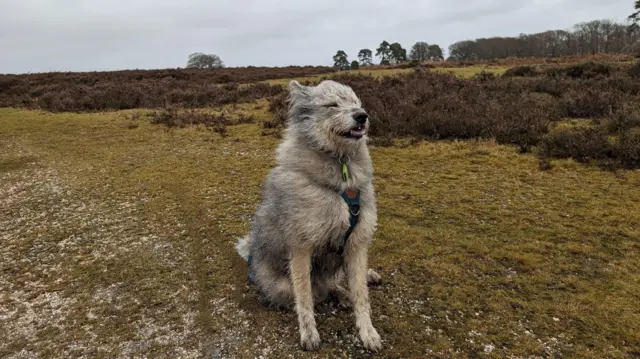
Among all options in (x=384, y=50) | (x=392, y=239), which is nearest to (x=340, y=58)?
(x=384, y=50)

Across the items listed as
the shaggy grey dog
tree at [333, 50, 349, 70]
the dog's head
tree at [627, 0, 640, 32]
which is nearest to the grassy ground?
the shaggy grey dog

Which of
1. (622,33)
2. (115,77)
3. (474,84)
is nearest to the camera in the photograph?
(474,84)

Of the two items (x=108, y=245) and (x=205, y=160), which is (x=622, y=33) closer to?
(x=205, y=160)

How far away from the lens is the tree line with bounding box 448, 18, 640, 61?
5562 cm

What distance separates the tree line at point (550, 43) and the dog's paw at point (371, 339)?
198ft

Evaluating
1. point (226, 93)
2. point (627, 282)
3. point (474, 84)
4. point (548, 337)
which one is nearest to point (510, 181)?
point (627, 282)

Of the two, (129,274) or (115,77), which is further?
(115,77)

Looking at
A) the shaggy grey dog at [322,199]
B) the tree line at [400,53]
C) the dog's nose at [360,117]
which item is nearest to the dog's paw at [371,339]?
the shaggy grey dog at [322,199]

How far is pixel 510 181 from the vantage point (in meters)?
7.45

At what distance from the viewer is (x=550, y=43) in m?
61.9

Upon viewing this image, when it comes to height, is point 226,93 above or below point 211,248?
above

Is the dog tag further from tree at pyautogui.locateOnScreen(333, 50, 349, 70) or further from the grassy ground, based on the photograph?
tree at pyautogui.locateOnScreen(333, 50, 349, 70)

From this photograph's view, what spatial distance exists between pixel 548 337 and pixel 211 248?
12.7 feet

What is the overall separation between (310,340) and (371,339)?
0.51 meters
